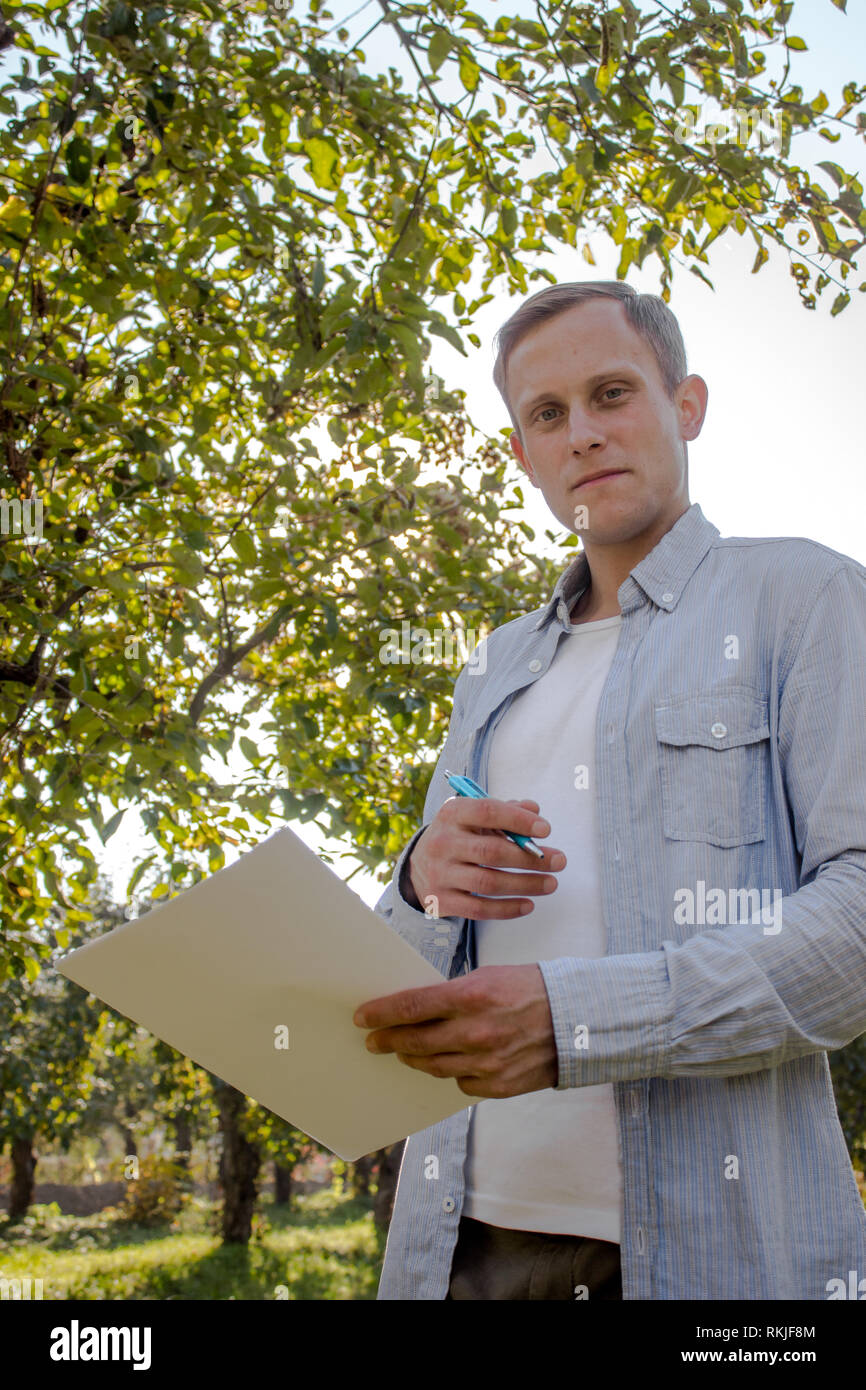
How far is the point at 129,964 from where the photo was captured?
115 centimetres

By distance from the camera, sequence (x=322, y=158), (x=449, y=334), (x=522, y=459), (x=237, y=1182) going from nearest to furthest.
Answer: (x=522, y=459), (x=449, y=334), (x=322, y=158), (x=237, y=1182)

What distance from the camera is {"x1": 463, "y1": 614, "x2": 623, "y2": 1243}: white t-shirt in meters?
1.33

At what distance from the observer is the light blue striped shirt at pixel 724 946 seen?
1167 mm

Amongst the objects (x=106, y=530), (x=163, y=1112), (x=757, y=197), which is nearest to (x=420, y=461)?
(x=106, y=530)

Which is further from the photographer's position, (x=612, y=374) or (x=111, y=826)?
(x=111, y=826)

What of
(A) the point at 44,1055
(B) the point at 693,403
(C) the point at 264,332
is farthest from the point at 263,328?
(A) the point at 44,1055

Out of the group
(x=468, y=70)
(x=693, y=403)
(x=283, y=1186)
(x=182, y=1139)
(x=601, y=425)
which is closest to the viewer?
(x=601, y=425)

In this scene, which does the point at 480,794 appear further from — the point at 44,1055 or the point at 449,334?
the point at 44,1055

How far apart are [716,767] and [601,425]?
660 millimetres

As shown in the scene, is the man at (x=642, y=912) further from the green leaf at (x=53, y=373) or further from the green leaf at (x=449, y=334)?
the green leaf at (x=53, y=373)

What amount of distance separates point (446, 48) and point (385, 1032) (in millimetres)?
2983

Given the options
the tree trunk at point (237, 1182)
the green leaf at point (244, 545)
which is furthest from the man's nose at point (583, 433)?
the tree trunk at point (237, 1182)

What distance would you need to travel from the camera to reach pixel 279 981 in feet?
3.92

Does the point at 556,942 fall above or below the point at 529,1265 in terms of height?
above
